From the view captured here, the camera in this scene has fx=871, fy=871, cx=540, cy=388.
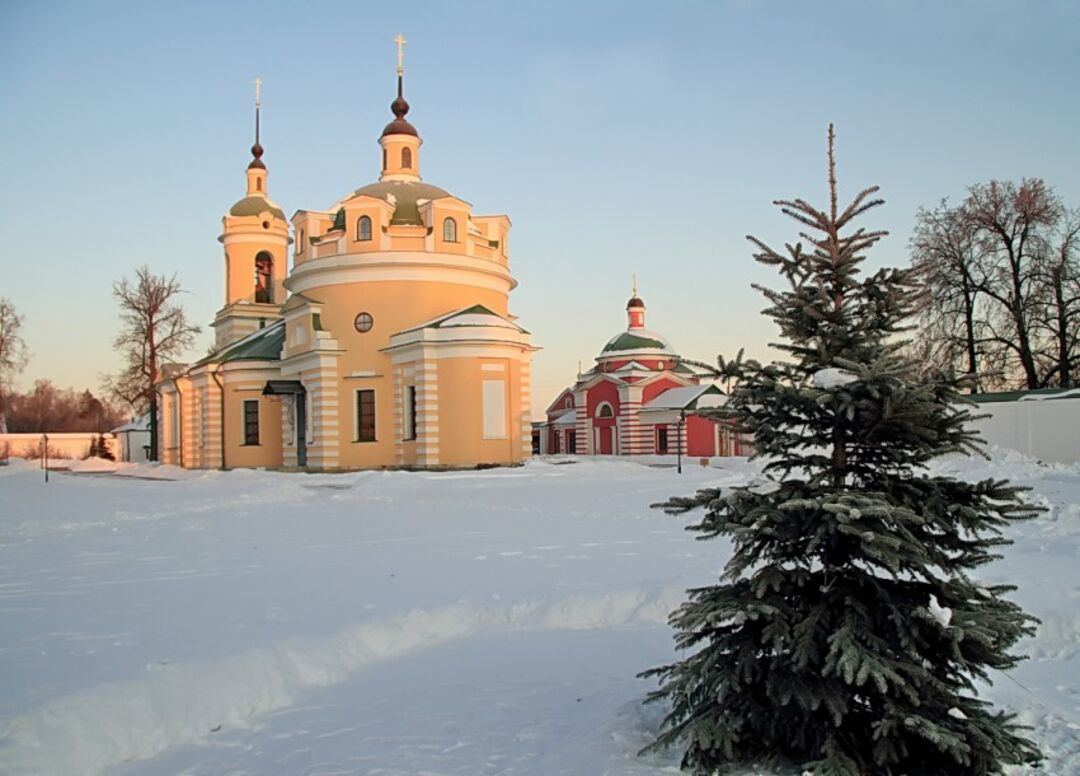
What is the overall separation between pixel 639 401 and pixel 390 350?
66.4 ft

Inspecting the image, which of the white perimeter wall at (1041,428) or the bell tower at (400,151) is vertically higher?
the bell tower at (400,151)

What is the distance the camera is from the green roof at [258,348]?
3509 cm

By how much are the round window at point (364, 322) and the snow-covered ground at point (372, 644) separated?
53.3 feet

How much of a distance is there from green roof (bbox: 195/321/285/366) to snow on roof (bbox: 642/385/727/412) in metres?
19.8

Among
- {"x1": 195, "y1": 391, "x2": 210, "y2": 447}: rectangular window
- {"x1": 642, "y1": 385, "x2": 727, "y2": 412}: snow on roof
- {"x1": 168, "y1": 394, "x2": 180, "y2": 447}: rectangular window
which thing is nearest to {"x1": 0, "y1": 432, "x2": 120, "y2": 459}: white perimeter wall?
{"x1": 168, "y1": 394, "x2": 180, "y2": 447}: rectangular window

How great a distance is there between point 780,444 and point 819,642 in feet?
3.51

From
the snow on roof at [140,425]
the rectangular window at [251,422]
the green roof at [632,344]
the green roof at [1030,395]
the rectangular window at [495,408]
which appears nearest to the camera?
the green roof at [1030,395]

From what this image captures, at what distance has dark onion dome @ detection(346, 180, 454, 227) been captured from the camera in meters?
31.5

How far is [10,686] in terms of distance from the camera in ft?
18.9

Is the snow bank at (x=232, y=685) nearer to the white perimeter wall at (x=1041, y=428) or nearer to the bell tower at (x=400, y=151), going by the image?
the white perimeter wall at (x=1041, y=428)

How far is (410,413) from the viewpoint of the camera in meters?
30.2

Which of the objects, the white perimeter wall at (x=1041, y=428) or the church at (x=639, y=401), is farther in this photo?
the church at (x=639, y=401)

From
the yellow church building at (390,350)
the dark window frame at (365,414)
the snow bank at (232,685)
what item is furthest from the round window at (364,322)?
the snow bank at (232,685)

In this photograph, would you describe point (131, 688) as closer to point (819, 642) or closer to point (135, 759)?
point (135, 759)
